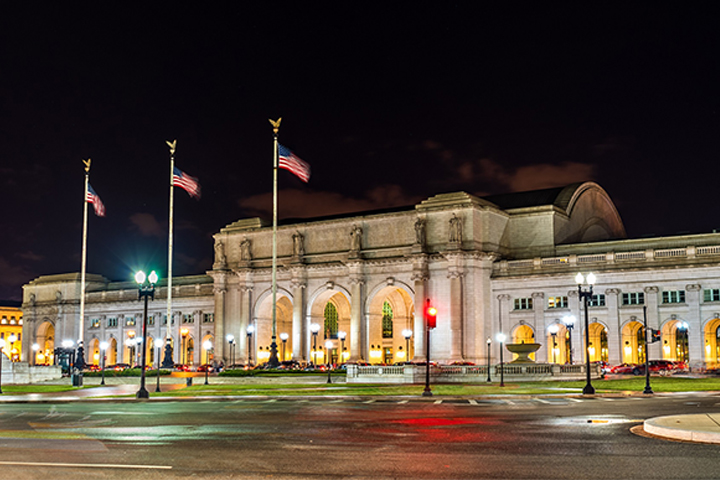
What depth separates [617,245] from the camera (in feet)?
297

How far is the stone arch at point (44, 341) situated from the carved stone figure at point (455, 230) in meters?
79.3

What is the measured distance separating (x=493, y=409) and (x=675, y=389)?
20.0 meters

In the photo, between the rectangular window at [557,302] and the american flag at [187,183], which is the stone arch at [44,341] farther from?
the rectangular window at [557,302]

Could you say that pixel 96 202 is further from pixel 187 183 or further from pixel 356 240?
pixel 356 240

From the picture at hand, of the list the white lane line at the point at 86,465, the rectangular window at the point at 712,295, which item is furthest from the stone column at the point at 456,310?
the white lane line at the point at 86,465

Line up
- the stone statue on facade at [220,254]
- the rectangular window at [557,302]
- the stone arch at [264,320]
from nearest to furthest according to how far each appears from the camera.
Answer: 1. the rectangular window at [557,302]
2. the stone arch at [264,320]
3. the stone statue on facade at [220,254]

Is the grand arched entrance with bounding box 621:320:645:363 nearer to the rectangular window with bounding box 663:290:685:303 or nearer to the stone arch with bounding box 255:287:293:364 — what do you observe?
the rectangular window with bounding box 663:290:685:303

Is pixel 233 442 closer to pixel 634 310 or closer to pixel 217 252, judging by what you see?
pixel 634 310

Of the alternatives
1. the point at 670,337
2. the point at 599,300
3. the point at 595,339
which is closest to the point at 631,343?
the point at 670,337

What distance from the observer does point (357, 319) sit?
326 ft

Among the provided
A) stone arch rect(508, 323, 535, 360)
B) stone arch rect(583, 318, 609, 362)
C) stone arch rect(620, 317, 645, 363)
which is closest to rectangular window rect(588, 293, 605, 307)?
stone arch rect(583, 318, 609, 362)

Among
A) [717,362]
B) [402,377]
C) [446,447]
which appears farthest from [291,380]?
[446,447]

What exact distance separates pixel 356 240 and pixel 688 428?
274 feet

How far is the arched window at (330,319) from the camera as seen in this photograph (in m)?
116
